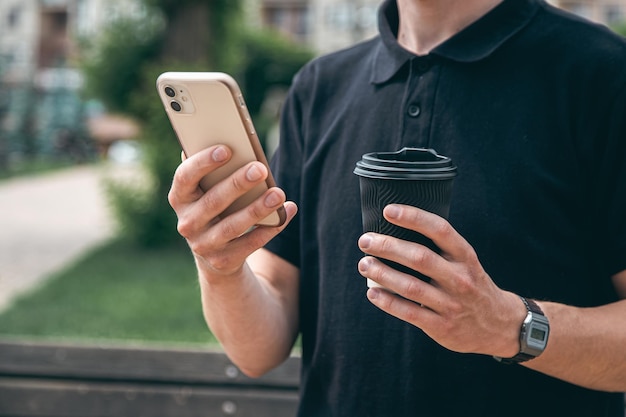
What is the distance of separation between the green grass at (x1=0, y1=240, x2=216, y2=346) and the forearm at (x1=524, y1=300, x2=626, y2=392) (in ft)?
11.3

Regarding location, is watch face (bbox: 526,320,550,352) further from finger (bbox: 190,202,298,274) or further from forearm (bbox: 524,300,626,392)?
finger (bbox: 190,202,298,274)

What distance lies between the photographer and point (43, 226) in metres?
12.2

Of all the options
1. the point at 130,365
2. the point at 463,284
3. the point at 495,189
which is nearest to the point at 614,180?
the point at 495,189

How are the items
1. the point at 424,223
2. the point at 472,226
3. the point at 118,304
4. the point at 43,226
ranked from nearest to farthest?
the point at 424,223
the point at 472,226
the point at 118,304
the point at 43,226

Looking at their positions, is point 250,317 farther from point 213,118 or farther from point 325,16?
point 325,16

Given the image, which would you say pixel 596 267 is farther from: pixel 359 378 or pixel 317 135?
pixel 317 135

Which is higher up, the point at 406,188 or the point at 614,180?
the point at 406,188

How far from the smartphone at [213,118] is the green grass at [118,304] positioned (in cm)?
334

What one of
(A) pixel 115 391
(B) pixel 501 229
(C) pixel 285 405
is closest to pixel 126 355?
(A) pixel 115 391

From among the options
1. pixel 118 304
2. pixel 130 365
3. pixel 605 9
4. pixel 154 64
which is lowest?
pixel 605 9

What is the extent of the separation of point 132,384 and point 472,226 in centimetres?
159

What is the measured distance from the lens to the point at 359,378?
1.64 m

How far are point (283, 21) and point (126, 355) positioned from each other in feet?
196

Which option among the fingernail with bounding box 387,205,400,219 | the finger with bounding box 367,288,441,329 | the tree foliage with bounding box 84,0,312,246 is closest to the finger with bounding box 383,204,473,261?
the fingernail with bounding box 387,205,400,219
